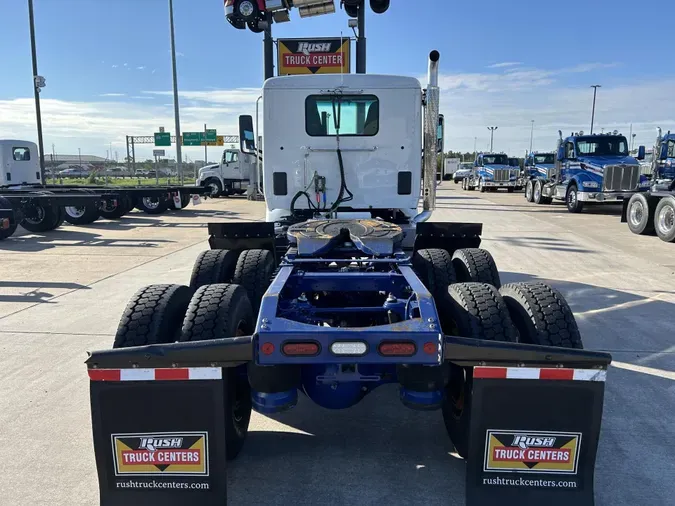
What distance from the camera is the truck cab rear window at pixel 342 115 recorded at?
594cm

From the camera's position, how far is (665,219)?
495 inches

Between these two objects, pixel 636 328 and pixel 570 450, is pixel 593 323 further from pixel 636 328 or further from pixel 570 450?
pixel 570 450

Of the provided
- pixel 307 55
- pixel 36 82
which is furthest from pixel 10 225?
pixel 36 82

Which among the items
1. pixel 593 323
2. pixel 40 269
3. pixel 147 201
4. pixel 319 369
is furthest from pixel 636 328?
pixel 147 201

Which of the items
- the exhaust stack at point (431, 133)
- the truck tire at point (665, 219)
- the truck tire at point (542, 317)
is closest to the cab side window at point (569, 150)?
the truck tire at point (665, 219)

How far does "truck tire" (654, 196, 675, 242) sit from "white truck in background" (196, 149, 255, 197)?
19.1 metres

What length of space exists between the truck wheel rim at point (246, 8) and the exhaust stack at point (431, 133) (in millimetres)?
4075

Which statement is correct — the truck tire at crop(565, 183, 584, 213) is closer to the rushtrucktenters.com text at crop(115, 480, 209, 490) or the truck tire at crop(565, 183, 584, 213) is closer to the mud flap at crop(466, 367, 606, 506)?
the mud flap at crop(466, 367, 606, 506)

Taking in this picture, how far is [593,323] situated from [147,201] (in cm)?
1673

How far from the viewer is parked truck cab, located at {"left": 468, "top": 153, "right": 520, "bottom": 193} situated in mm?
33469

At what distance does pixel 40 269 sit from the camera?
30.2 ft

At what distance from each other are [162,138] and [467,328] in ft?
129

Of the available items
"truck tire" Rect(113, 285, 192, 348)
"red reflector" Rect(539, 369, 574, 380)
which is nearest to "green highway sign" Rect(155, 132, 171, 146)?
"truck tire" Rect(113, 285, 192, 348)

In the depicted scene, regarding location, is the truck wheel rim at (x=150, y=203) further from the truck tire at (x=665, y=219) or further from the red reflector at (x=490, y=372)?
the red reflector at (x=490, y=372)
